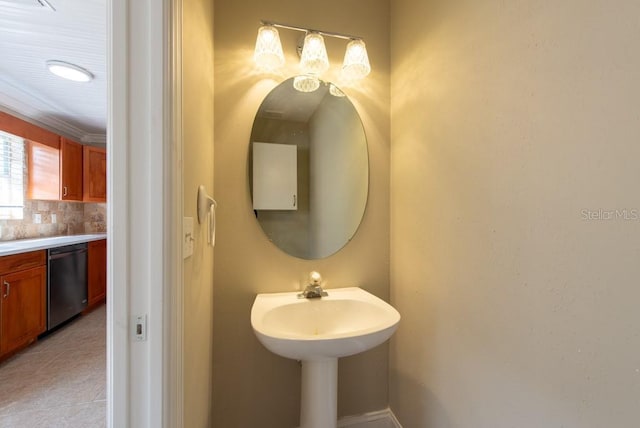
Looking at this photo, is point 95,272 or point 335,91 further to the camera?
point 95,272

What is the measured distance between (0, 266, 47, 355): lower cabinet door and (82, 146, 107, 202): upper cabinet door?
145 cm

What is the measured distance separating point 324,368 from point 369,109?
4.33 feet

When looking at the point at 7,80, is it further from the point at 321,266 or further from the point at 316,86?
the point at 321,266

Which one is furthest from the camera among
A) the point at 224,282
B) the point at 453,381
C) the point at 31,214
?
the point at 31,214

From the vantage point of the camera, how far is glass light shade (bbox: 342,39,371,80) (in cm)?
124

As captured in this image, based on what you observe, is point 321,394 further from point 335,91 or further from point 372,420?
point 335,91

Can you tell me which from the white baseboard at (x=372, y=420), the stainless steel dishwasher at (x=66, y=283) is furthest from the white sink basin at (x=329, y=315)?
the stainless steel dishwasher at (x=66, y=283)

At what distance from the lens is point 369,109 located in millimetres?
1382

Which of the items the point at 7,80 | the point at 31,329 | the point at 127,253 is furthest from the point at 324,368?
the point at 7,80

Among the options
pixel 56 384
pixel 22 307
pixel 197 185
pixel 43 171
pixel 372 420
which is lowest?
pixel 56 384

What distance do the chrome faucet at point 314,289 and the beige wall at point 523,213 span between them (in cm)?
46

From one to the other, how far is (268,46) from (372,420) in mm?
1987

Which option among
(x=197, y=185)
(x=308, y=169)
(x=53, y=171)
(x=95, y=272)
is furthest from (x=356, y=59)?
(x=95, y=272)

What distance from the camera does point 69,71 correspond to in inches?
80.4
